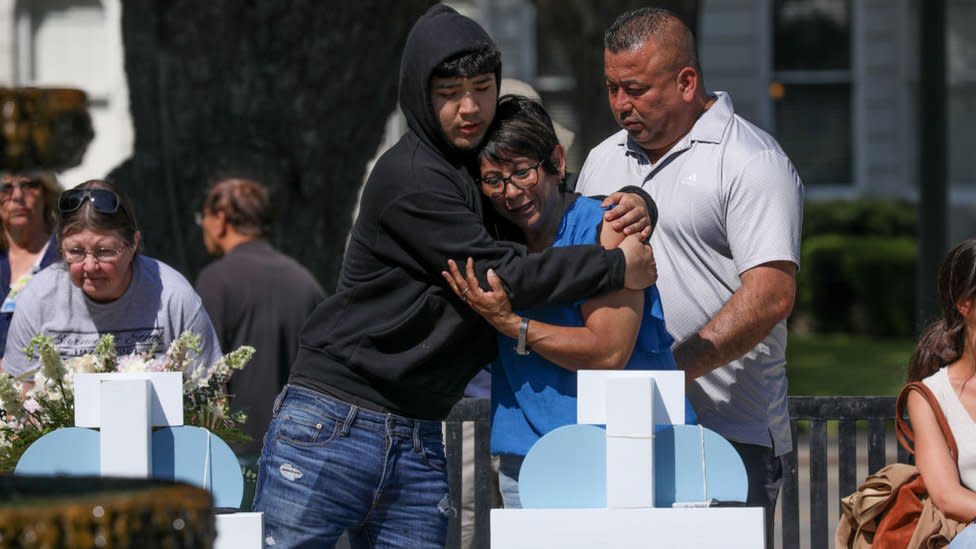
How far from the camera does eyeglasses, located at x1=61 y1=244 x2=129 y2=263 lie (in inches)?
180

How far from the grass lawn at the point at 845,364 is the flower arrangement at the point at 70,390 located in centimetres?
901

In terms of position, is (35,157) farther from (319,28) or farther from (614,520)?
(319,28)

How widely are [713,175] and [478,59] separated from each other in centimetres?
93

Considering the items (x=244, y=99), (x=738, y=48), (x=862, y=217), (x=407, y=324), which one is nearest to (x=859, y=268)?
(x=862, y=217)

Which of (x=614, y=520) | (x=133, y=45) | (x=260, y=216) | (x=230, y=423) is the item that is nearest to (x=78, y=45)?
(x=133, y=45)

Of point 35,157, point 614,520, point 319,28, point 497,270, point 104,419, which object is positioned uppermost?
point 319,28

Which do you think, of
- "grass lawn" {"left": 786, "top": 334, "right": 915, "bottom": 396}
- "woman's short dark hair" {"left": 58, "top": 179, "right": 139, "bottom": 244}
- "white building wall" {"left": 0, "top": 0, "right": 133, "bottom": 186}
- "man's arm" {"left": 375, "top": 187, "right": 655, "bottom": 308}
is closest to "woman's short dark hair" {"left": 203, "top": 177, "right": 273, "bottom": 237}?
"woman's short dark hair" {"left": 58, "top": 179, "right": 139, "bottom": 244}

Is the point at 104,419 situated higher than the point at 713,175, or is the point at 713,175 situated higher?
the point at 713,175

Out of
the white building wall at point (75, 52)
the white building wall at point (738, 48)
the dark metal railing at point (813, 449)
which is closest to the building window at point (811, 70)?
the white building wall at point (738, 48)

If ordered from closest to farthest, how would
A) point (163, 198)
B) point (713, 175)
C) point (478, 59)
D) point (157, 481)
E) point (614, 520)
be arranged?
point (157, 481)
point (614, 520)
point (478, 59)
point (713, 175)
point (163, 198)

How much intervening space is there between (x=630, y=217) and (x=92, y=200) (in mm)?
1745

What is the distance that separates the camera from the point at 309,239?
7.38 metres

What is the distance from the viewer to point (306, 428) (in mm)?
3633

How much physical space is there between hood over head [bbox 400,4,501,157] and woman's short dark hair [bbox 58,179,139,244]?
1304 millimetres
